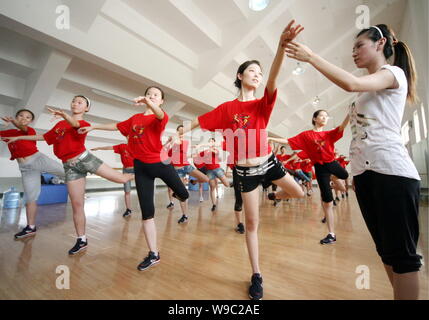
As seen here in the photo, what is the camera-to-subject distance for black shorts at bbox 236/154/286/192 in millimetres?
1279

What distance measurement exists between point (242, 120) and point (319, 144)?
136cm

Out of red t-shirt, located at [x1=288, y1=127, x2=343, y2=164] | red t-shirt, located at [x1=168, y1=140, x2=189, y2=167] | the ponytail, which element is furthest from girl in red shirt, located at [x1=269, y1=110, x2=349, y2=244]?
red t-shirt, located at [x1=168, y1=140, x2=189, y2=167]

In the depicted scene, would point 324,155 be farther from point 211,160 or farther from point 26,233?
point 26,233

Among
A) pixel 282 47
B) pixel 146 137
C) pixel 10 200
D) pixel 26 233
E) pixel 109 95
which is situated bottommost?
pixel 26 233

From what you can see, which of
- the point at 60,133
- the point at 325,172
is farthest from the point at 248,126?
the point at 60,133

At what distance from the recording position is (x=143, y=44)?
16.1ft

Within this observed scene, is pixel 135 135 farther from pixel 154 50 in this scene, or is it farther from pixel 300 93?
pixel 300 93

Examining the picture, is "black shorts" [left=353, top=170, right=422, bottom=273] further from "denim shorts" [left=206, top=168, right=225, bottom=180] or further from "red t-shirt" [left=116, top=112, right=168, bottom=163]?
"denim shorts" [left=206, top=168, right=225, bottom=180]

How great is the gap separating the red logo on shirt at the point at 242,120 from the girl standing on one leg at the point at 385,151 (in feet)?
1.89

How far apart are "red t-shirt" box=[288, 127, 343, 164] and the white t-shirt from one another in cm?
142

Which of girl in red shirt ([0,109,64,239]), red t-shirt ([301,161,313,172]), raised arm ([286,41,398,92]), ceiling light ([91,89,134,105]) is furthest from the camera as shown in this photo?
ceiling light ([91,89,134,105])

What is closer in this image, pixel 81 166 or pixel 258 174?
pixel 258 174

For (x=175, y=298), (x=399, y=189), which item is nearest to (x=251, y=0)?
(x=399, y=189)
